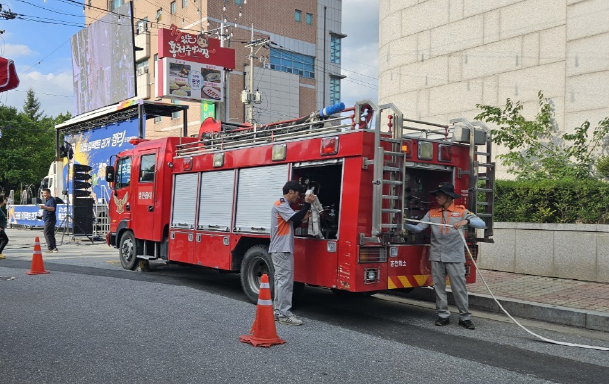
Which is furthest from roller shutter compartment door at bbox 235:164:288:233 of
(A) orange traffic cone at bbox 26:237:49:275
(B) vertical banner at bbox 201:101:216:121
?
(B) vertical banner at bbox 201:101:216:121

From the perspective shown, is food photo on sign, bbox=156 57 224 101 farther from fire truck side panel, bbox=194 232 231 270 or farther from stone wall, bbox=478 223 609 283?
stone wall, bbox=478 223 609 283

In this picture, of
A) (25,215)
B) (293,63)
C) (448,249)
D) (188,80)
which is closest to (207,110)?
(188,80)

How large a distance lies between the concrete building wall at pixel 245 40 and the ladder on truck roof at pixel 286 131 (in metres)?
27.0

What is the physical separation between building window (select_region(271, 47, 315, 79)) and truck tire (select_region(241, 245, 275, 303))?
124 feet

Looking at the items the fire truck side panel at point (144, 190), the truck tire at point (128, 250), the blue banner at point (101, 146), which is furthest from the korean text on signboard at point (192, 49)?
the truck tire at point (128, 250)

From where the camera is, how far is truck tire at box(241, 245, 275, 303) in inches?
321

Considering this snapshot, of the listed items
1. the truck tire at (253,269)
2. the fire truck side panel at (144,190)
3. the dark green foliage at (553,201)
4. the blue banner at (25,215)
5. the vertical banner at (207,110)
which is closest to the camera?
the truck tire at (253,269)

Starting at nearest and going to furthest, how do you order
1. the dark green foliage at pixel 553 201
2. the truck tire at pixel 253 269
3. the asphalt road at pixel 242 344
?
the asphalt road at pixel 242 344 < the truck tire at pixel 253 269 < the dark green foliage at pixel 553 201

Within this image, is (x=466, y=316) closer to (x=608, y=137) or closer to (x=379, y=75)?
(x=608, y=137)

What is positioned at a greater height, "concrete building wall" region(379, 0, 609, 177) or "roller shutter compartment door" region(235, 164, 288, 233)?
"concrete building wall" region(379, 0, 609, 177)

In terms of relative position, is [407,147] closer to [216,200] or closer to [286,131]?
[286,131]

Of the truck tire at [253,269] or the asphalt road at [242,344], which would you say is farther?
the truck tire at [253,269]

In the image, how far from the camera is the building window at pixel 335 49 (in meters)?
52.1

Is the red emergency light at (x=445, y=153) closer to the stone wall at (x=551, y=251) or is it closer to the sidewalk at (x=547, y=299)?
the sidewalk at (x=547, y=299)
